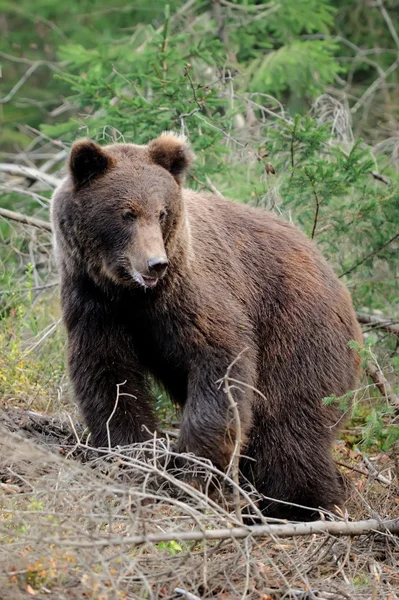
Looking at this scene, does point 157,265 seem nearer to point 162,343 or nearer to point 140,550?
point 162,343

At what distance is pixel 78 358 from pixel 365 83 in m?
10.2

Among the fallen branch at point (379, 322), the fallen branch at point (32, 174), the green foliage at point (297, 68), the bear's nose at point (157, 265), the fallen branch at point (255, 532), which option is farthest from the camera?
the green foliage at point (297, 68)

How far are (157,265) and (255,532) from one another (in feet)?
5.34

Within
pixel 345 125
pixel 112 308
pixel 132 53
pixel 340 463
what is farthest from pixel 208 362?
pixel 132 53

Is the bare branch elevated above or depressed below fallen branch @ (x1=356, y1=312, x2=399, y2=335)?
above

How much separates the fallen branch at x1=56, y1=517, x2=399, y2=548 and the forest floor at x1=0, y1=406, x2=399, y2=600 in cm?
2

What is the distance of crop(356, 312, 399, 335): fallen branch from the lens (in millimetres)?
7878

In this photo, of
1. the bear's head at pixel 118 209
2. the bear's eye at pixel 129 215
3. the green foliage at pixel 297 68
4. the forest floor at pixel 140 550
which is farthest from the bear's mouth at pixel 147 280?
the green foliage at pixel 297 68

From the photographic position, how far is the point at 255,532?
4.33 meters

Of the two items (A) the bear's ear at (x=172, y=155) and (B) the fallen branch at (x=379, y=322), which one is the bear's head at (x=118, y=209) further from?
(B) the fallen branch at (x=379, y=322)

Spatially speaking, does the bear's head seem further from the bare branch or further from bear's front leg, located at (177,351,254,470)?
the bare branch

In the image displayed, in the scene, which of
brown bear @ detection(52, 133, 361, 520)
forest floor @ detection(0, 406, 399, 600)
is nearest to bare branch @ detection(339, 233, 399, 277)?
brown bear @ detection(52, 133, 361, 520)

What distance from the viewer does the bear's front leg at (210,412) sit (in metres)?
5.72

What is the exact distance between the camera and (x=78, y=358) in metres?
5.85
